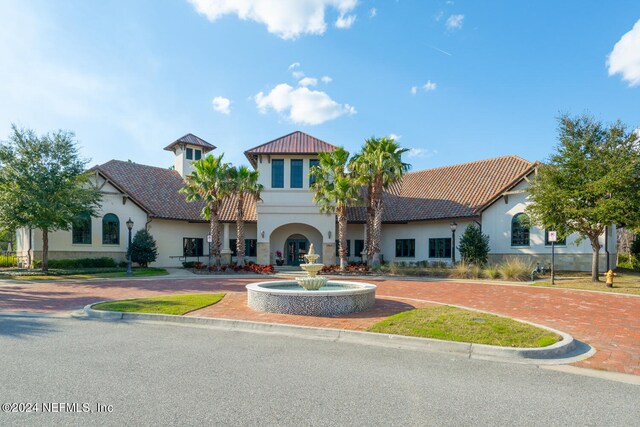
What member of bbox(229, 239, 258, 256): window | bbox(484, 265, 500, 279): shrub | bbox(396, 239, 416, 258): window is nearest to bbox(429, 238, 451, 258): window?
bbox(396, 239, 416, 258): window

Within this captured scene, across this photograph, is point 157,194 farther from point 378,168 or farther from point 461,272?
point 461,272

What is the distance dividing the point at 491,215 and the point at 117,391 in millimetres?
26207

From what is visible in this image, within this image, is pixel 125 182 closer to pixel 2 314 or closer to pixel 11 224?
pixel 11 224

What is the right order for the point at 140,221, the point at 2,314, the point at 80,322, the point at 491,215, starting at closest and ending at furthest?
the point at 80,322, the point at 2,314, the point at 491,215, the point at 140,221

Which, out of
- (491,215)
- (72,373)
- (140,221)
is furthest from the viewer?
(140,221)

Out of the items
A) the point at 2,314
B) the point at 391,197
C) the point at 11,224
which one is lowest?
the point at 2,314

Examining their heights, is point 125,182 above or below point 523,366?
above

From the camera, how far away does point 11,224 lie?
22141mm

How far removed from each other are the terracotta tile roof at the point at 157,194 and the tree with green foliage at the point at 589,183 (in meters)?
20.4

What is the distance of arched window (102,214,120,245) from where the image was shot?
28.2 m

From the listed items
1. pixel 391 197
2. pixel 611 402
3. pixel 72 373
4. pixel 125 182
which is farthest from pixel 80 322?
pixel 391 197

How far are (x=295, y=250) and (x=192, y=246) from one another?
8.49 m

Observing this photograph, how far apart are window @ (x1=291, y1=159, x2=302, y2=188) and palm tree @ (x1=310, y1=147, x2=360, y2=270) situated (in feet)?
8.31

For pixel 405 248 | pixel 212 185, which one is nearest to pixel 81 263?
pixel 212 185
